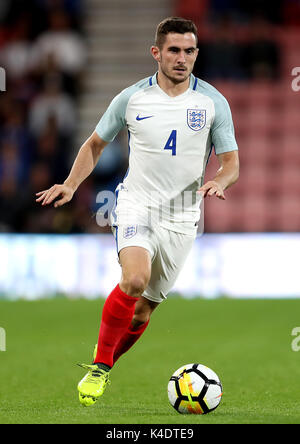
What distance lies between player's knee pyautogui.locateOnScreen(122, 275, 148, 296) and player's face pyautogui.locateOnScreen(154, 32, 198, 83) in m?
1.32

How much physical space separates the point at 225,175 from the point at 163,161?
0.41 metres

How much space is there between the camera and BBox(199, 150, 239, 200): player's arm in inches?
218

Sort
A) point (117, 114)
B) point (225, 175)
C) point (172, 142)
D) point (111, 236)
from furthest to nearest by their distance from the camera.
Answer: point (111, 236) → point (117, 114) → point (172, 142) → point (225, 175)

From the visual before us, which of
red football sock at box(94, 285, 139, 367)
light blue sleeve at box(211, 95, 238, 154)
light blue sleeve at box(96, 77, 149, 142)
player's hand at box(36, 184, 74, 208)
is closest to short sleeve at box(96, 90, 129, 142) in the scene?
light blue sleeve at box(96, 77, 149, 142)

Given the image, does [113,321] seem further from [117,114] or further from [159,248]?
[117,114]

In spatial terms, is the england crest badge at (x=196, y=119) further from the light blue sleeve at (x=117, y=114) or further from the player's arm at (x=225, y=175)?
the light blue sleeve at (x=117, y=114)

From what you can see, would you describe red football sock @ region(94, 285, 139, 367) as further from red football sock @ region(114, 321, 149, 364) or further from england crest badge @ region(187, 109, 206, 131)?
england crest badge @ region(187, 109, 206, 131)

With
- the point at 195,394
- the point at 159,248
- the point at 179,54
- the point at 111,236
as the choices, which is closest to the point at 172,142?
the point at 179,54

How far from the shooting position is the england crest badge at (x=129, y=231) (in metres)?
5.86

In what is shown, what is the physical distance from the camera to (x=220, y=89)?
54.1 ft

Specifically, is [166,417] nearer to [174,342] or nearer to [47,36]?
[174,342]

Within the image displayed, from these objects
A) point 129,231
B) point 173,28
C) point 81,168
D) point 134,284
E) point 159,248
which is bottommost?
point 134,284

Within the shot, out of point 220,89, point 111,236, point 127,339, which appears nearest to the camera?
point 127,339
